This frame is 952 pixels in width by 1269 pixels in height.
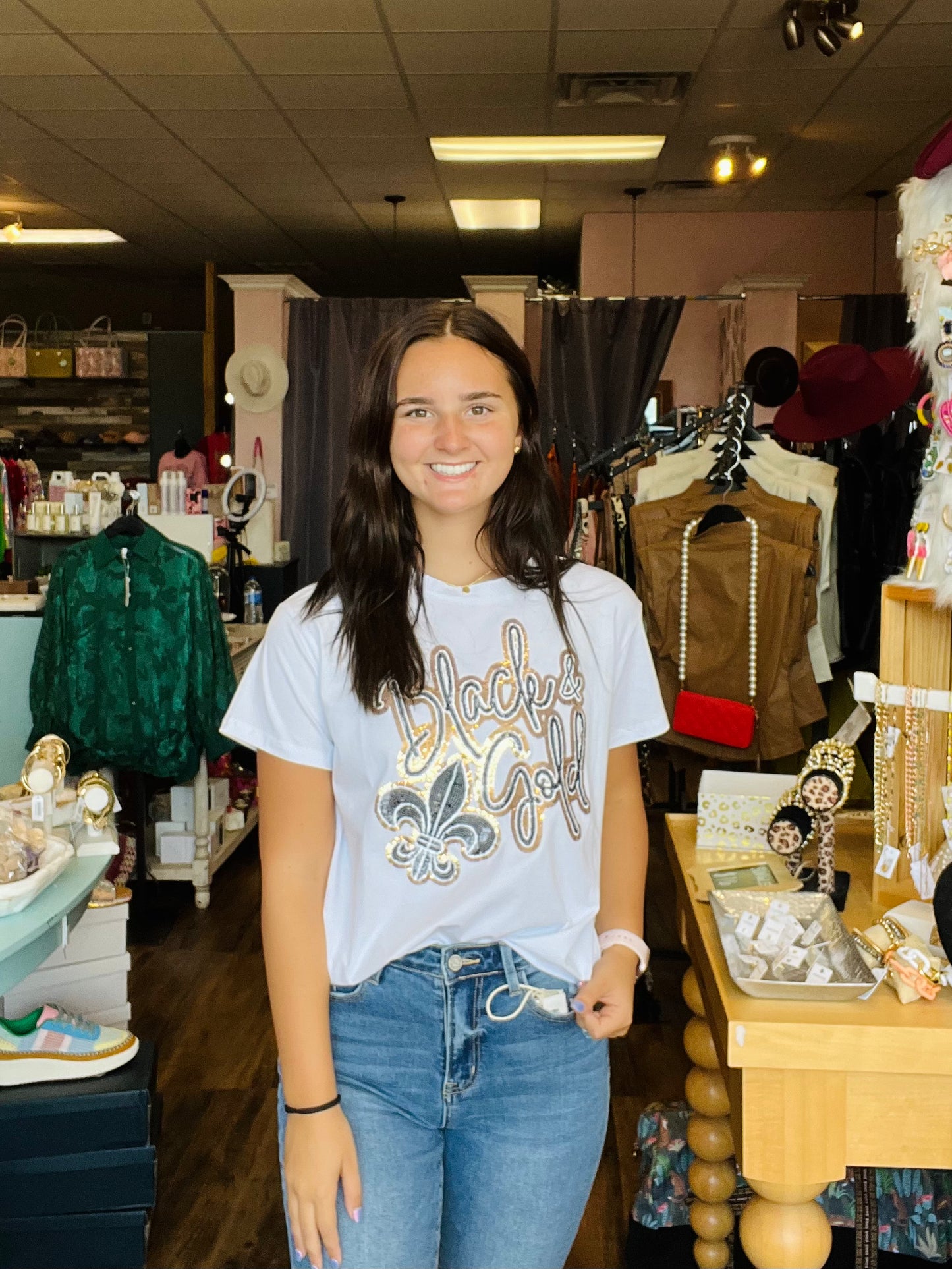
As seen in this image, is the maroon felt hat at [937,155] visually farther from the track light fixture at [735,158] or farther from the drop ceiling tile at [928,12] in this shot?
the track light fixture at [735,158]

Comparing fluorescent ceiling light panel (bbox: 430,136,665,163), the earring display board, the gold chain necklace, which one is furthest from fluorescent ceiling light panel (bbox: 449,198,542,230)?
the gold chain necklace

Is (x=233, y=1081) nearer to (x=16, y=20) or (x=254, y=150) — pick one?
(x=16, y=20)

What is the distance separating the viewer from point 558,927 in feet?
4.27

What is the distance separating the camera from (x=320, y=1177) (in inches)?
47.1

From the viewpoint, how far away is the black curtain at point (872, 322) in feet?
23.1

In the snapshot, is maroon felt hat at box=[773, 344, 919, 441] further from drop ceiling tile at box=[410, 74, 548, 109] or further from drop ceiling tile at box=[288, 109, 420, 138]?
drop ceiling tile at box=[288, 109, 420, 138]

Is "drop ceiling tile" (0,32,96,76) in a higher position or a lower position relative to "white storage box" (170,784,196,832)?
higher

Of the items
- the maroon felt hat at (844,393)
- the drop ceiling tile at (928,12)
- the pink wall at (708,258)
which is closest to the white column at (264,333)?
the pink wall at (708,258)

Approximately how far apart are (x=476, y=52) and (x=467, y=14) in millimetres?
387

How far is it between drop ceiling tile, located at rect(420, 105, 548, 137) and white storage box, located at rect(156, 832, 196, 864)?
343 centimetres

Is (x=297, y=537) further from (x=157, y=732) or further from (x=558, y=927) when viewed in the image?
(x=558, y=927)

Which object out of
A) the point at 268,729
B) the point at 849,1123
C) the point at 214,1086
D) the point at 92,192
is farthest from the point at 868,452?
the point at 92,192

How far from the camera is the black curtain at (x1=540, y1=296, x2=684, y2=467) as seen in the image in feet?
19.6

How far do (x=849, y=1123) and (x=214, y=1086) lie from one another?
1970 millimetres
